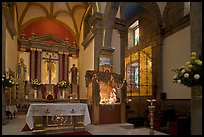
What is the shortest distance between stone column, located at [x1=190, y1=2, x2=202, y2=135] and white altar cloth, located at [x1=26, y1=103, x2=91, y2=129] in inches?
128

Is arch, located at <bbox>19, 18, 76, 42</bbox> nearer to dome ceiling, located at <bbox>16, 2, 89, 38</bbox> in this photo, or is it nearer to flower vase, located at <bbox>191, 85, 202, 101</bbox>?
dome ceiling, located at <bbox>16, 2, 89, 38</bbox>

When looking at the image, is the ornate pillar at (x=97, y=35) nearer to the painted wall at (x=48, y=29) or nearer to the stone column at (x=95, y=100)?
the stone column at (x=95, y=100)

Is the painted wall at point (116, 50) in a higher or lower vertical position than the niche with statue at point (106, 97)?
higher

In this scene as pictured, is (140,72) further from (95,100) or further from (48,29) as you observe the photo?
(48,29)

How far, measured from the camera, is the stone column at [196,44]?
419cm

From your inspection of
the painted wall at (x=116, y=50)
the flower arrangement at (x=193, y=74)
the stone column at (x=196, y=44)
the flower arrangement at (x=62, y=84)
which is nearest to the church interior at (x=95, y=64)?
the painted wall at (x=116, y=50)

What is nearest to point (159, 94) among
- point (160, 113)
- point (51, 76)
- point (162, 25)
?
point (160, 113)

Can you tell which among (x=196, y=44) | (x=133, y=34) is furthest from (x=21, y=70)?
(x=196, y=44)

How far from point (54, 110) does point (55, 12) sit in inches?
407

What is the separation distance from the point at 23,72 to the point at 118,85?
715 cm

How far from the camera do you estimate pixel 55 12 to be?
15.1 metres

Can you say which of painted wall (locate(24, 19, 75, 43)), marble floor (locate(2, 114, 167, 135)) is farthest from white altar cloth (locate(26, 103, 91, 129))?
painted wall (locate(24, 19, 75, 43))

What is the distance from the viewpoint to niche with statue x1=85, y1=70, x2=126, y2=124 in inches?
314

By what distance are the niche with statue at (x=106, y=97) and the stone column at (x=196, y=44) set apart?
13.4 ft
